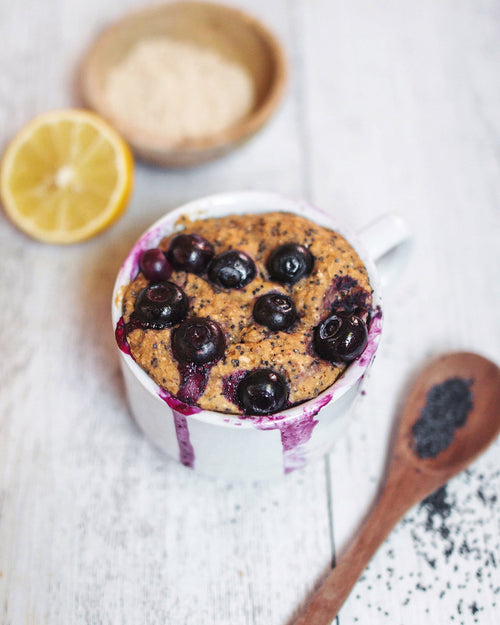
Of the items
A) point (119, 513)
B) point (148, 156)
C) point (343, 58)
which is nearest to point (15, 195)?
point (148, 156)

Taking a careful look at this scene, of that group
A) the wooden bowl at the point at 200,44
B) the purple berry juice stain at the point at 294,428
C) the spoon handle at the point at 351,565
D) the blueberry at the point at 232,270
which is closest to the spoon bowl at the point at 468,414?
the spoon handle at the point at 351,565

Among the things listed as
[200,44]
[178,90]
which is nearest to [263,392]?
[178,90]

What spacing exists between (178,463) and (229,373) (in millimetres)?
366

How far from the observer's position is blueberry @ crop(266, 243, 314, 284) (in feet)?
3.63

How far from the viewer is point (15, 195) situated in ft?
4.96

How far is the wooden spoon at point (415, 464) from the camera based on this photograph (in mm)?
1142

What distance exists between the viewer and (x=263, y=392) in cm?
98

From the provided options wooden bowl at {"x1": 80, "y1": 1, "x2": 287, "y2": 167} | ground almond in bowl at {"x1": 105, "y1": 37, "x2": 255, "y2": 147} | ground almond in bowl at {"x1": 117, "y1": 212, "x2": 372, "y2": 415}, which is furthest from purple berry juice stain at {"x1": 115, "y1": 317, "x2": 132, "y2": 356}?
ground almond in bowl at {"x1": 105, "y1": 37, "x2": 255, "y2": 147}

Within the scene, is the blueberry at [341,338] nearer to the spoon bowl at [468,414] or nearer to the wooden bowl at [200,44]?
the spoon bowl at [468,414]

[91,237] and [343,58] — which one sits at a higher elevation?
[343,58]

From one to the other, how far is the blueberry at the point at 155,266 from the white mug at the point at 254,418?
0.13 feet

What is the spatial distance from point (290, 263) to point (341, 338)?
17cm

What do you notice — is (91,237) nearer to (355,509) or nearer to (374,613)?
(355,509)

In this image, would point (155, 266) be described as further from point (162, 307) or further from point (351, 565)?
point (351, 565)
